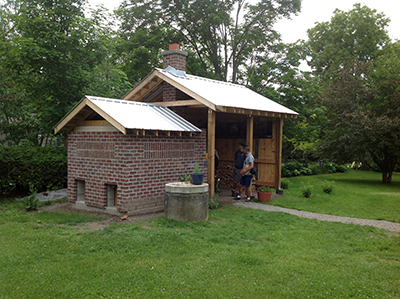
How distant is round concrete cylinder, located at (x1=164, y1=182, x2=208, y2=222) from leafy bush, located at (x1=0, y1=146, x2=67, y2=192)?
572cm

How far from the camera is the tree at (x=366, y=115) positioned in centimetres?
1614

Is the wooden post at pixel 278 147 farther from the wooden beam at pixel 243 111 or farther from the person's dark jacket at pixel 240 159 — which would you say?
the person's dark jacket at pixel 240 159

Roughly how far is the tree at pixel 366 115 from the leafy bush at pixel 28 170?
1391cm

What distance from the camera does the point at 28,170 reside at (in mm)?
10961

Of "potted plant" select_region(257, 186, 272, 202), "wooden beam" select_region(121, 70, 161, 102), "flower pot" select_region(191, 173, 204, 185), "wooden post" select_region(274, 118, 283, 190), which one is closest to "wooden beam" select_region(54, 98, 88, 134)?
"wooden beam" select_region(121, 70, 161, 102)

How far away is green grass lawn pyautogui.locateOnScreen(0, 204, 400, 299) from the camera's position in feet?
14.2

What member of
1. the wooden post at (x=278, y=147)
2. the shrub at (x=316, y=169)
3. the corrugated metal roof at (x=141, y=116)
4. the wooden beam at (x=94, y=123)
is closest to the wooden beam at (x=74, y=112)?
the corrugated metal roof at (x=141, y=116)

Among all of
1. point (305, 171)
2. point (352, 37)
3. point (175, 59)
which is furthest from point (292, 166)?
point (352, 37)

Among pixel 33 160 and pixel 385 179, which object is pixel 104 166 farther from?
pixel 385 179

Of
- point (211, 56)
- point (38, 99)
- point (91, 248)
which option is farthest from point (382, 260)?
point (211, 56)

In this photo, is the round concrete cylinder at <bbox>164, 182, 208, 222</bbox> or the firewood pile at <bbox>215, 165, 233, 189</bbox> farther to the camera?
the firewood pile at <bbox>215, 165, 233, 189</bbox>

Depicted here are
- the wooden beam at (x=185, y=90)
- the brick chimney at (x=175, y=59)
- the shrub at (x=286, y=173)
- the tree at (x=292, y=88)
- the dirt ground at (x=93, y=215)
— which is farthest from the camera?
the shrub at (x=286, y=173)

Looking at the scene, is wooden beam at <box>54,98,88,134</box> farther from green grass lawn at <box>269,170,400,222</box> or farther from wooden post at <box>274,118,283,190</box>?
wooden post at <box>274,118,283,190</box>

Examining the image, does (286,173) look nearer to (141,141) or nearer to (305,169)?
(305,169)
